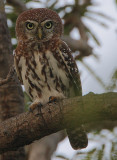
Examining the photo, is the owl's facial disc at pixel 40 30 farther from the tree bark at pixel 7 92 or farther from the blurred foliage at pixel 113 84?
the blurred foliage at pixel 113 84

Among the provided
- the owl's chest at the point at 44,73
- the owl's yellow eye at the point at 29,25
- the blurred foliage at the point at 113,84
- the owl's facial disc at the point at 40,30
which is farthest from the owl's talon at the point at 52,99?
the blurred foliage at the point at 113,84

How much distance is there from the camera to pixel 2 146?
293cm

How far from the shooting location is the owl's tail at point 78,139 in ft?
12.5

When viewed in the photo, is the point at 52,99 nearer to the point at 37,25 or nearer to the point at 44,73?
the point at 44,73

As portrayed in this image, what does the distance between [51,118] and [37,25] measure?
1.58 meters

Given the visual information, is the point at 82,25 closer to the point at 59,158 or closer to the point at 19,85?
the point at 19,85

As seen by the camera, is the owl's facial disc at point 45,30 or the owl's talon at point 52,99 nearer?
the owl's talon at point 52,99

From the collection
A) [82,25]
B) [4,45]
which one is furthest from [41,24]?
[82,25]

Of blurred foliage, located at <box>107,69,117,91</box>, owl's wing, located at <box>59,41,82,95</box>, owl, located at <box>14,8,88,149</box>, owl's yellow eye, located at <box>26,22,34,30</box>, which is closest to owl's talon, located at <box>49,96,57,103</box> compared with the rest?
owl, located at <box>14,8,88,149</box>

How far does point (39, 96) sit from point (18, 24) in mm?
1007

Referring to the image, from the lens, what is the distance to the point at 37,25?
396 cm

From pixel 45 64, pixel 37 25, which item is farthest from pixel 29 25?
pixel 45 64

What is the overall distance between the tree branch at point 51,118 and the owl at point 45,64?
1.66ft

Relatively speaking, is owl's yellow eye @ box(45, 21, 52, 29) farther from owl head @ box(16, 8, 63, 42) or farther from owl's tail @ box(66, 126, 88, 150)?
owl's tail @ box(66, 126, 88, 150)
